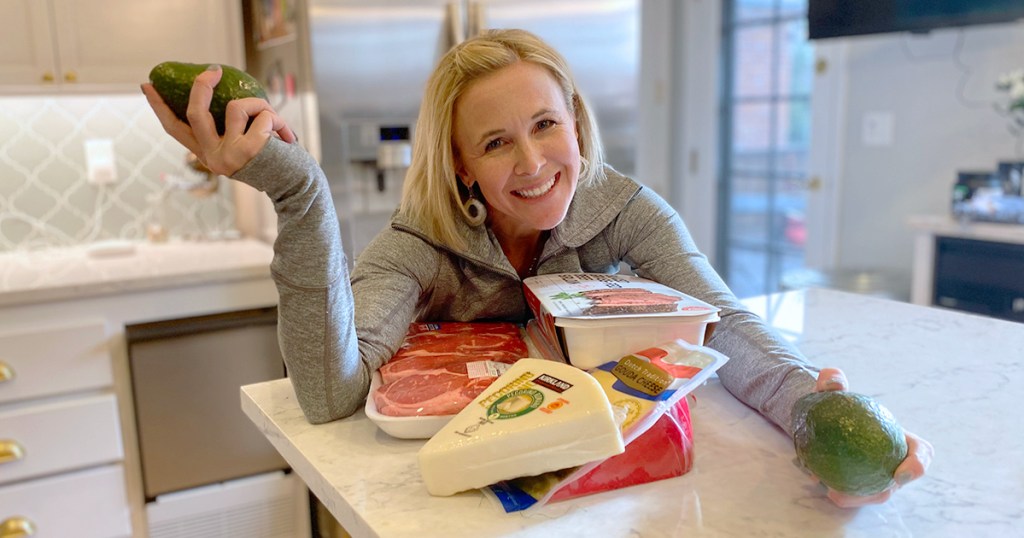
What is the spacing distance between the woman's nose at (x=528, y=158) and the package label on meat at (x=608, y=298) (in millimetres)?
153

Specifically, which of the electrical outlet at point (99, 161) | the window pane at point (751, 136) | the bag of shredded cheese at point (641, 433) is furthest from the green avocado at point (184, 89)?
the window pane at point (751, 136)

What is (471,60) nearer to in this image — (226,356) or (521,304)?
(521,304)

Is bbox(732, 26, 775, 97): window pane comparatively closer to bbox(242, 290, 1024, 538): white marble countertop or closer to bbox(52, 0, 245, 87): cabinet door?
bbox(52, 0, 245, 87): cabinet door

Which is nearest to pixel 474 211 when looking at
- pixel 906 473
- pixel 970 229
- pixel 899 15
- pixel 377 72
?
pixel 906 473

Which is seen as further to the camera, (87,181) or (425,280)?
(87,181)

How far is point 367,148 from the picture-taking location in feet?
7.81

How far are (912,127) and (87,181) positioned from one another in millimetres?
3026

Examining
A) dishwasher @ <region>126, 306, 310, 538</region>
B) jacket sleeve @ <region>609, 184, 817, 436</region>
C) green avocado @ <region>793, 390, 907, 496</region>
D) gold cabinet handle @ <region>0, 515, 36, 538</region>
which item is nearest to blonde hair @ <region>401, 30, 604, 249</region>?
jacket sleeve @ <region>609, 184, 817, 436</region>

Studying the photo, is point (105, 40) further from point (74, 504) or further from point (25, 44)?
point (74, 504)

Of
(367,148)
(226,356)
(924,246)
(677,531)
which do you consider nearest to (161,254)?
(226,356)

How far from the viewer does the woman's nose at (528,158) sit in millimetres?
1062

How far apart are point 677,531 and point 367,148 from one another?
1.89 meters

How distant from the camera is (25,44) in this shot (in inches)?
87.9

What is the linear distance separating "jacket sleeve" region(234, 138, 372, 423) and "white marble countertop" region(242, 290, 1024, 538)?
0.14ft
